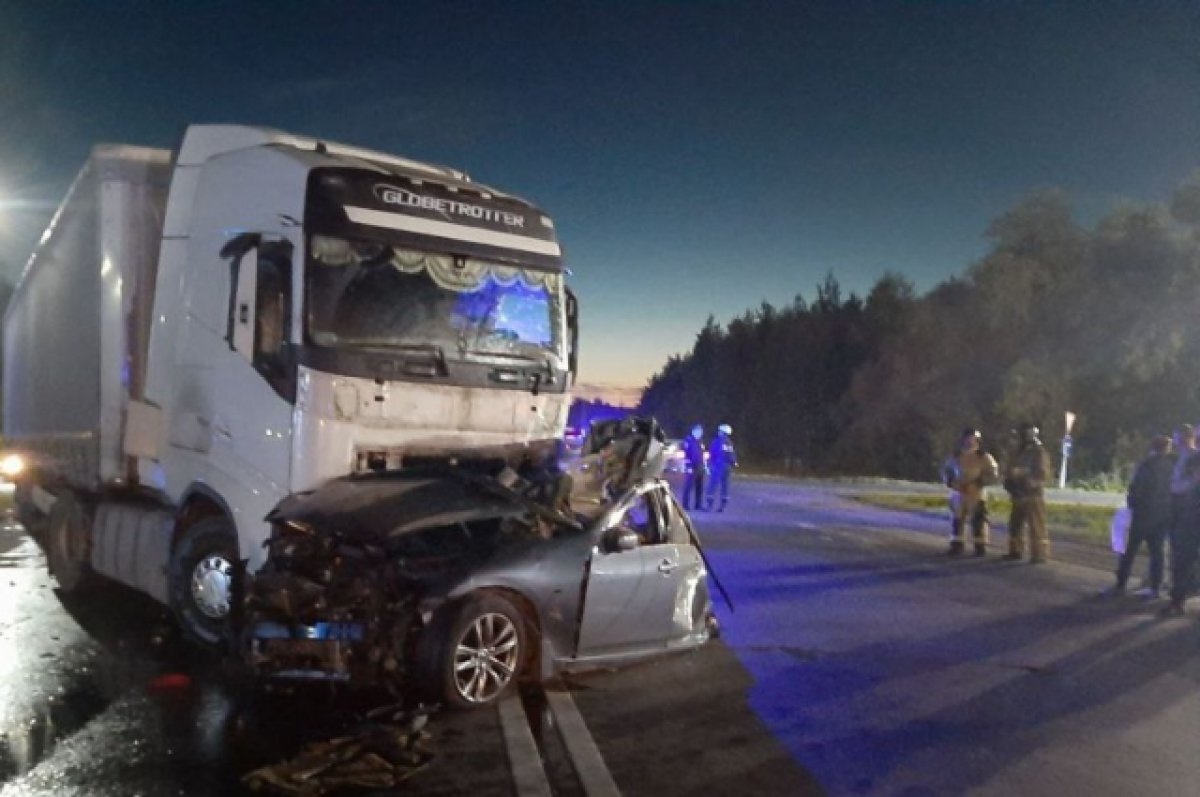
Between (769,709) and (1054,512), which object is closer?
(769,709)

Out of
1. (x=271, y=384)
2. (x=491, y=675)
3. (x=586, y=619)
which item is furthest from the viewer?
(x=271, y=384)

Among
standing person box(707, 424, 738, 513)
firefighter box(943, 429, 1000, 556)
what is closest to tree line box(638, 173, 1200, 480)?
standing person box(707, 424, 738, 513)

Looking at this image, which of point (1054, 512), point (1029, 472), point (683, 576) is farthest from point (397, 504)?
point (1054, 512)

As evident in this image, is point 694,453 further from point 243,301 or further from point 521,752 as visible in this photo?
point 521,752

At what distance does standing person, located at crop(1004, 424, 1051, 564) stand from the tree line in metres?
22.9

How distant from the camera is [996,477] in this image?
51.9 ft

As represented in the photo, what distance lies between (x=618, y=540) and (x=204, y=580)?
3142 mm

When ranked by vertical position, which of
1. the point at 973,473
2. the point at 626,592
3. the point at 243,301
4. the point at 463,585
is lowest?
the point at 626,592

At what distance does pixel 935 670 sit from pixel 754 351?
74022mm

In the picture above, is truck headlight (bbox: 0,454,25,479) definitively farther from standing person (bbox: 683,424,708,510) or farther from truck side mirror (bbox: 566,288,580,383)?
standing person (bbox: 683,424,708,510)

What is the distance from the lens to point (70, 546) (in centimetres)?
1091

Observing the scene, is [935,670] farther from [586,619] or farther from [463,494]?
[463,494]

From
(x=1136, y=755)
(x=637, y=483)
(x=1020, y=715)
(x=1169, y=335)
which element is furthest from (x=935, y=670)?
(x=1169, y=335)

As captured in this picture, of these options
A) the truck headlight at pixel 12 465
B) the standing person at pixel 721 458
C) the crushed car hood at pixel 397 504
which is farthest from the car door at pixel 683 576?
the standing person at pixel 721 458
